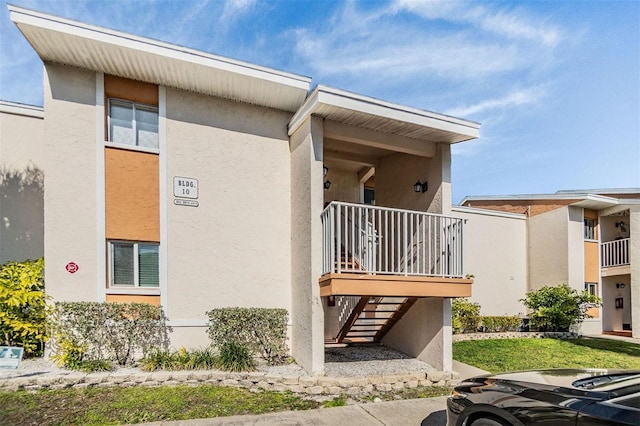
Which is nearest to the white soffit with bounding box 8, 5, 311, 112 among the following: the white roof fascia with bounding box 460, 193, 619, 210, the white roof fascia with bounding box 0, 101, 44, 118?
the white roof fascia with bounding box 0, 101, 44, 118

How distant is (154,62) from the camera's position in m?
7.16

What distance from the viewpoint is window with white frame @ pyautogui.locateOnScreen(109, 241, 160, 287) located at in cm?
738

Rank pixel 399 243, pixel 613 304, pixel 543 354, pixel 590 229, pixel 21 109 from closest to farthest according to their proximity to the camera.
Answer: pixel 399 243
pixel 21 109
pixel 543 354
pixel 590 229
pixel 613 304

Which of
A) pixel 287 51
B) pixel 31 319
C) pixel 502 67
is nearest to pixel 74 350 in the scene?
pixel 31 319

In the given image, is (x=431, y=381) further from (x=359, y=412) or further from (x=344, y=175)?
(x=344, y=175)

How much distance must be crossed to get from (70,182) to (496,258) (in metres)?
14.9

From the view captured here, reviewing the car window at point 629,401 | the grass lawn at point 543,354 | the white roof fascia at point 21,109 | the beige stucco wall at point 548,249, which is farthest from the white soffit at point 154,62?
the beige stucco wall at point 548,249

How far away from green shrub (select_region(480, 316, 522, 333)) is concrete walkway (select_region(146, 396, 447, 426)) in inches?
310

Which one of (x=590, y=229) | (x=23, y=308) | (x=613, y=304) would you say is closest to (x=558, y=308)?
(x=590, y=229)

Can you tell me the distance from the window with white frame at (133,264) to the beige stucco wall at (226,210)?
1.04ft

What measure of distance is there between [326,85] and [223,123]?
276cm

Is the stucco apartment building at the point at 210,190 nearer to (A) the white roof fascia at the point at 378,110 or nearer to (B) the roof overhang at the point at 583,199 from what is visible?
(A) the white roof fascia at the point at 378,110

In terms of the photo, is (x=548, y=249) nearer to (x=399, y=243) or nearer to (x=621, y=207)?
(x=621, y=207)

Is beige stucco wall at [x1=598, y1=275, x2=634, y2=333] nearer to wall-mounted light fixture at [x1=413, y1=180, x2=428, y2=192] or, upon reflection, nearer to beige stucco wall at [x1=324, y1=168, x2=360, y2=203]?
beige stucco wall at [x1=324, y1=168, x2=360, y2=203]
